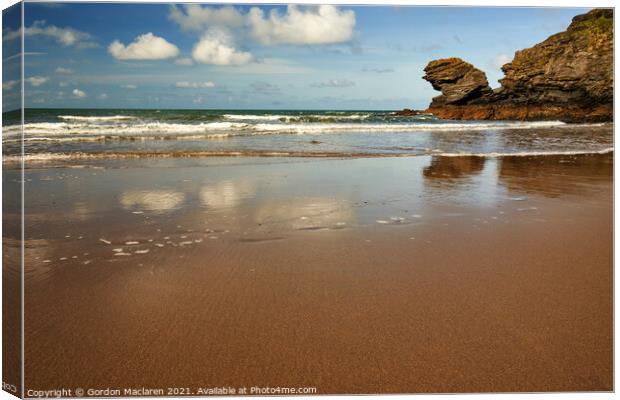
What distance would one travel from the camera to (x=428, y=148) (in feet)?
34.5

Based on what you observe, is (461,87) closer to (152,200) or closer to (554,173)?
(554,173)

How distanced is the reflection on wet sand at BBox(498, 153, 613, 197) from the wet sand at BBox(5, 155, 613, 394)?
0.68 m

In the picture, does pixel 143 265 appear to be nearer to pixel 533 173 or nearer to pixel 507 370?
pixel 507 370

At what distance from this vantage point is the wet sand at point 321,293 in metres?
1.84

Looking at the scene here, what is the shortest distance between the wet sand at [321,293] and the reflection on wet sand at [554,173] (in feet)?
2.22

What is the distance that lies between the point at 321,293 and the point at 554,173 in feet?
17.3

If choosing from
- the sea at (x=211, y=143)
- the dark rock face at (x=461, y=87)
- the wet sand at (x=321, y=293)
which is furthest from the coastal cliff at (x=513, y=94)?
the wet sand at (x=321, y=293)

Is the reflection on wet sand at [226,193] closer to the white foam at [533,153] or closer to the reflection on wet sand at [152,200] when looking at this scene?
the reflection on wet sand at [152,200]

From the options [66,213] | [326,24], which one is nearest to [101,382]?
[326,24]

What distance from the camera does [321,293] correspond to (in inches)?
93.4

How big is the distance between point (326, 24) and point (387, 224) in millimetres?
1685

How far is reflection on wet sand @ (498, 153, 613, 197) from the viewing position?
529 cm

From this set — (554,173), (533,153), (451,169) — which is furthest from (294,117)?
(554,173)

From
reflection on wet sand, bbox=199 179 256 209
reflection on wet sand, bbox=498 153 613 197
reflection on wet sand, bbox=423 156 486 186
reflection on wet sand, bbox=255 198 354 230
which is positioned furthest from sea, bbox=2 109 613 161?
reflection on wet sand, bbox=255 198 354 230
